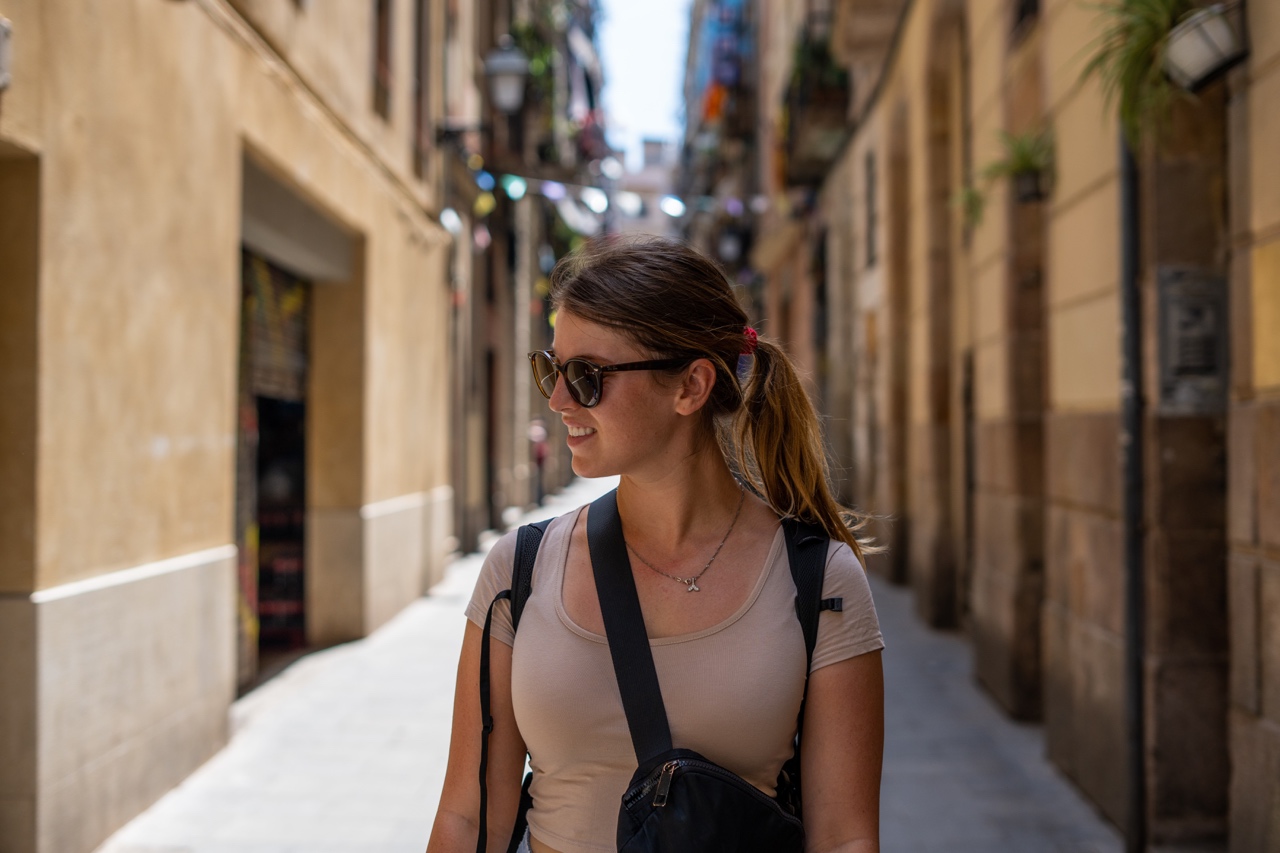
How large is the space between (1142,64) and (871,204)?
10268mm

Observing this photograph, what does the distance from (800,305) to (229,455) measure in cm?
1743

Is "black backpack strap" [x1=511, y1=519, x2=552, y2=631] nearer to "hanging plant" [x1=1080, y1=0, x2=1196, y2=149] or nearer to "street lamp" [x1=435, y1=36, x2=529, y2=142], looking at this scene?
"hanging plant" [x1=1080, y1=0, x2=1196, y2=149]

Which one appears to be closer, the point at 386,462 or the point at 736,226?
the point at 386,462

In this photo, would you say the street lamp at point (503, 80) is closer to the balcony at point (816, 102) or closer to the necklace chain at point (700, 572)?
the balcony at point (816, 102)

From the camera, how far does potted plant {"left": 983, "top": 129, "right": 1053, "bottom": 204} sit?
648 centimetres

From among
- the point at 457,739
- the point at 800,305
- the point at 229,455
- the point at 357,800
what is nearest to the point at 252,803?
the point at 357,800

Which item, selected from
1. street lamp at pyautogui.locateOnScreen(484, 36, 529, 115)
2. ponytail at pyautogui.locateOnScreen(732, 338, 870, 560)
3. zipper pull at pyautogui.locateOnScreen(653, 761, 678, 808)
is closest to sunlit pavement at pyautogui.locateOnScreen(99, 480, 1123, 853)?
ponytail at pyautogui.locateOnScreen(732, 338, 870, 560)

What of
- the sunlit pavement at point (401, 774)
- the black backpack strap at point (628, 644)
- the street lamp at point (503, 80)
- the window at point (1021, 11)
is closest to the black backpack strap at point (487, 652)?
the black backpack strap at point (628, 644)

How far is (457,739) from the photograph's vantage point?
6.83ft

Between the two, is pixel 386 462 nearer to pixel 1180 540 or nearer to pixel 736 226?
pixel 1180 540

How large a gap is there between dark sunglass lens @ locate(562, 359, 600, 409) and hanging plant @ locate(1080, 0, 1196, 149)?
3.32 metres

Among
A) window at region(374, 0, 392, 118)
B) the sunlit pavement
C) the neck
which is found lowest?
the sunlit pavement

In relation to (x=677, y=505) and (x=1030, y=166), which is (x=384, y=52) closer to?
(x=1030, y=166)

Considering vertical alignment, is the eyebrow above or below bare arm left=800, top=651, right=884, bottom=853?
above
